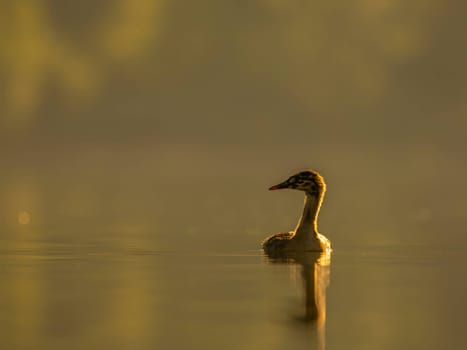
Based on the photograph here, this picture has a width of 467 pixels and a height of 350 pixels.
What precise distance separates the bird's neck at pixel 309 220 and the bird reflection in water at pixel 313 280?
45 cm

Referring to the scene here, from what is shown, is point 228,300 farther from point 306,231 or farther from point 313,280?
point 306,231

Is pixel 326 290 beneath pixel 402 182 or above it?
beneath

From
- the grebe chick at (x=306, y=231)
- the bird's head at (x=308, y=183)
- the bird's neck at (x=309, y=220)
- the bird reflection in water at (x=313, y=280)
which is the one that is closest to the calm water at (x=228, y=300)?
the bird reflection in water at (x=313, y=280)

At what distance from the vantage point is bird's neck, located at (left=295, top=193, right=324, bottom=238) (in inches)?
1052

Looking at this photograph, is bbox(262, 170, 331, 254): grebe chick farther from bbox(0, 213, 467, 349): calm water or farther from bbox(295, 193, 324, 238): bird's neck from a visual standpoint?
bbox(0, 213, 467, 349): calm water

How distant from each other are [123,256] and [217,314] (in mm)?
8052

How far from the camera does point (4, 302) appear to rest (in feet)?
60.1

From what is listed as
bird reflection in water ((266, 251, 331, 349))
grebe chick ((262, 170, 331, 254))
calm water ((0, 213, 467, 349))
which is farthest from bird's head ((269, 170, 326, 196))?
calm water ((0, 213, 467, 349))

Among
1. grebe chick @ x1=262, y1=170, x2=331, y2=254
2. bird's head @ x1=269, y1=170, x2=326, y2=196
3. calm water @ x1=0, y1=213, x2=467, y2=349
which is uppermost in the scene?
bird's head @ x1=269, y1=170, x2=326, y2=196

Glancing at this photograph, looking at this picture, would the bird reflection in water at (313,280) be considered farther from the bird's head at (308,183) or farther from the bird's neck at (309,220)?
the bird's head at (308,183)

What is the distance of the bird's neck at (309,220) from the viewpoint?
87.7ft

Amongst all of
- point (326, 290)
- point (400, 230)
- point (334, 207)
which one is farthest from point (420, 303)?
point (334, 207)

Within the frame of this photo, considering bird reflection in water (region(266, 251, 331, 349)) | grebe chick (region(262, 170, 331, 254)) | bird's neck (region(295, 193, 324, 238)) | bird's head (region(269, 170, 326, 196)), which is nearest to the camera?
bird reflection in water (region(266, 251, 331, 349))

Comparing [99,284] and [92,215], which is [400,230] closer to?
[92,215]
